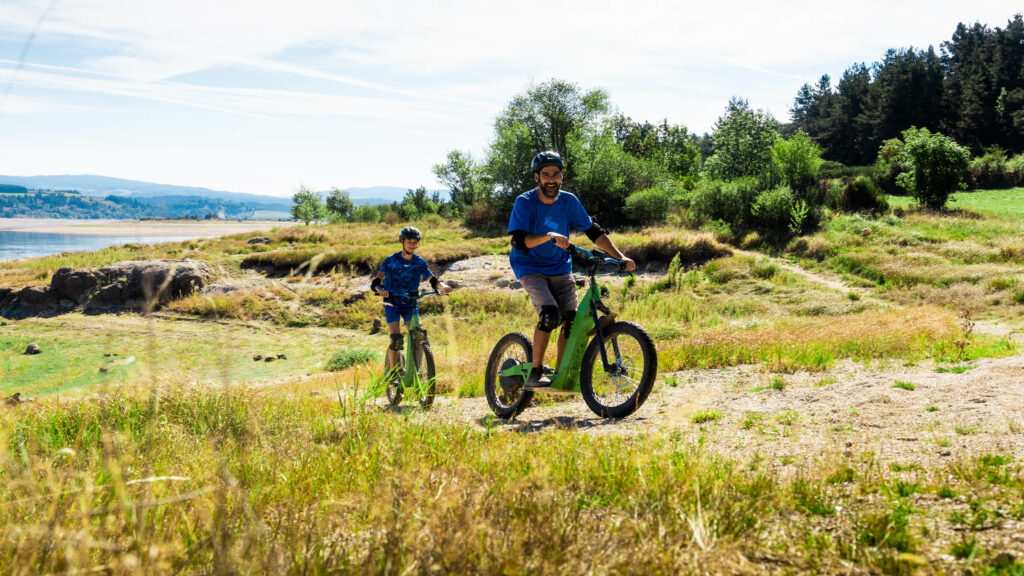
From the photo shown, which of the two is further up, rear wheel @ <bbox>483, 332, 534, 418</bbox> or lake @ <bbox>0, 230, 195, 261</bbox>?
rear wheel @ <bbox>483, 332, 534, 418</bbox>

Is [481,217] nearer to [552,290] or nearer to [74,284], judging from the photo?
[74,284]

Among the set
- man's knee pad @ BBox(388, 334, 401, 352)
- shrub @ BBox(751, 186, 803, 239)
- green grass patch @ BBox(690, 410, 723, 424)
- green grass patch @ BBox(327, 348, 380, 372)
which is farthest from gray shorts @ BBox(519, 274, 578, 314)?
shrub @ BBox(751, 186, 803, 239)

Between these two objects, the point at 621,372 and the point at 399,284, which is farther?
the point at 399,284

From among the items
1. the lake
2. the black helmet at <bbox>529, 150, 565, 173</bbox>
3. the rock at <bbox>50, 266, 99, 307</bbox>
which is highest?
the black helmet at <bbox>529, 150, 565, 173</bbox>

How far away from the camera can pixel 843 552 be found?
2.33m

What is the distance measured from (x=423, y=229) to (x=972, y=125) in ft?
203

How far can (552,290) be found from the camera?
6578 mm

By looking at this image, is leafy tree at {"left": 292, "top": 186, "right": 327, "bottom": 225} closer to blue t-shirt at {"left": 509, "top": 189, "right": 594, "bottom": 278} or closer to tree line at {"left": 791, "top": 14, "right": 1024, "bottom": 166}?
tree line at {"left": 791, "top": 14, "right": 1024, "bottom": 166}

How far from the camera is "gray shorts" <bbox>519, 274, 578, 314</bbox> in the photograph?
6.30 m

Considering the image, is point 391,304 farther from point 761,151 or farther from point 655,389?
point 761,151

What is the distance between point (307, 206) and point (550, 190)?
103 meters

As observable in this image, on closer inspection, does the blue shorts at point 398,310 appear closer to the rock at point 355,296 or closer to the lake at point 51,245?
the rock at point 355,296

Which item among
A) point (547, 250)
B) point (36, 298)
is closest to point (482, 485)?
point (547, 250)

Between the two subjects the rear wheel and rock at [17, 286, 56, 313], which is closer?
the rear wheel
